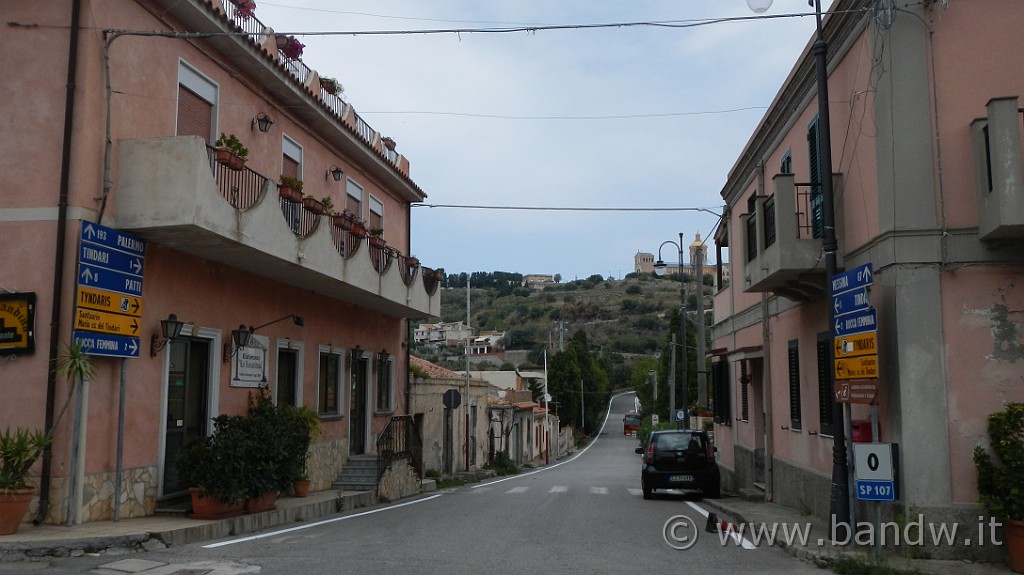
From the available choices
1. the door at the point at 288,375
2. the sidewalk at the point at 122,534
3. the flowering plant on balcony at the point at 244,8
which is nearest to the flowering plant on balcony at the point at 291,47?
the flowering plant on balcony at the point at 244,8

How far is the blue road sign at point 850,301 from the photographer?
32.5 ft

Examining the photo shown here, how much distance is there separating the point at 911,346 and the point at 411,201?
18793 mm

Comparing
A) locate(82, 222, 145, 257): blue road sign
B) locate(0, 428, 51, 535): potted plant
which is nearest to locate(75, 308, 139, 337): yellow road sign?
locate(82, 222, 145, 257): blue road sign

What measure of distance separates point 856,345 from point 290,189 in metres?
10.3

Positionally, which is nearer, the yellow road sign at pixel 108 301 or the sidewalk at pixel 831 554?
the sidewalk at pixel 831 554

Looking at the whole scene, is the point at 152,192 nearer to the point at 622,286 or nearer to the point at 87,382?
the point at 87,382

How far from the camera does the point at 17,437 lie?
10.3 metres

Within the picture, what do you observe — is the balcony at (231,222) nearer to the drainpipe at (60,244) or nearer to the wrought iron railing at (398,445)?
the drainpipe at (60,244)

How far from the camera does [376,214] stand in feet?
78.1

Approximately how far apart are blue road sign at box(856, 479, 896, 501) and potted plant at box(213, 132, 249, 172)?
9922 mm

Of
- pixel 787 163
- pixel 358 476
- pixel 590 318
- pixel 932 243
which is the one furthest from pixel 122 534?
pixel 590 318

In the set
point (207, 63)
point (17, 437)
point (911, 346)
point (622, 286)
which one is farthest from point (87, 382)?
point (622, 286)

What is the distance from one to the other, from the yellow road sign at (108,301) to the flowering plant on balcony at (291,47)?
7.10 meters

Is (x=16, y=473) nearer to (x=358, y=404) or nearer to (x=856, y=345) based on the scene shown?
(x=856, y=345)
